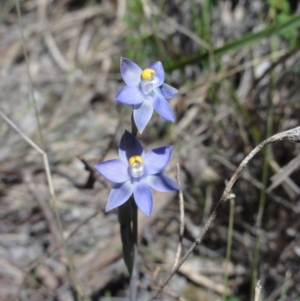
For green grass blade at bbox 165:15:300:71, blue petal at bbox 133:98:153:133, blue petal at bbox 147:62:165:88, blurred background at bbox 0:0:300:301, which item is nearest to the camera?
blue petal at bbox 133:98:153:133

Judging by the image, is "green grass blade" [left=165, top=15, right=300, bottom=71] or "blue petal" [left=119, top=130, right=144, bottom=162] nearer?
"blue petal" [left=119, top=130, right=144, bottom=162]

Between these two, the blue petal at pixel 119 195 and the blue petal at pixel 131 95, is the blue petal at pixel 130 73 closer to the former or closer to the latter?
the blue petal at pixel 131 95

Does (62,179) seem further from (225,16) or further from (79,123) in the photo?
(225,16)

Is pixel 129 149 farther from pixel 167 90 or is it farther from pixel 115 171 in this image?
pixel 167 90

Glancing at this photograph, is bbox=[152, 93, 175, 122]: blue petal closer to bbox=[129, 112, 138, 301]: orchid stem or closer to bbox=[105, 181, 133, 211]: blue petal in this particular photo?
bbox=[129, 112, 138, 301]: orchid stem

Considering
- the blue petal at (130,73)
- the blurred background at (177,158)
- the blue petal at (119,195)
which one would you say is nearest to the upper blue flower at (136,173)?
the blue petal at (119,195)

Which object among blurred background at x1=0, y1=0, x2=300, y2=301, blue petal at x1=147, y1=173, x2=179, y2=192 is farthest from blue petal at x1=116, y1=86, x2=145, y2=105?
blurred background at x1=0, y1=0, x2=300, y2=301

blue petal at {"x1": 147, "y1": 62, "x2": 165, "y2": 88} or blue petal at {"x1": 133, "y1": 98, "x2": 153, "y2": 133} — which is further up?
blue petal at {"x1": 147, "y1": 62, "x2": 165, "y2": 88}
